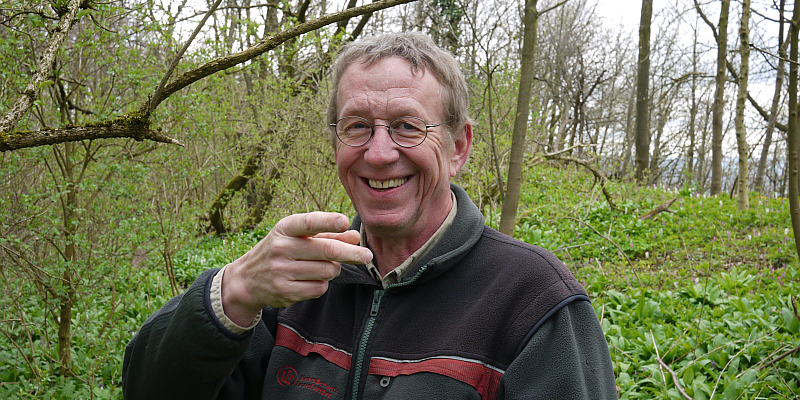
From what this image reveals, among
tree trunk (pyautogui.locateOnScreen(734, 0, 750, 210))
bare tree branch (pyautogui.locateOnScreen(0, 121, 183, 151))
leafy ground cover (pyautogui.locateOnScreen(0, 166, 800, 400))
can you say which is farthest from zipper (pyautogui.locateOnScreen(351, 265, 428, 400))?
tree trunk (pyautogui.locateOnScreen(734, 0, 750, 210))

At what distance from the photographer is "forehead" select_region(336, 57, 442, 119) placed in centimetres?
173

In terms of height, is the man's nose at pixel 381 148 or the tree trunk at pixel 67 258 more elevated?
the man's nose at pixel 381 148

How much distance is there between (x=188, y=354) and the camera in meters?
1.50

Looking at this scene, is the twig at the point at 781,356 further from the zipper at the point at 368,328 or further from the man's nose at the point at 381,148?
the man's nose at the point at 381,148

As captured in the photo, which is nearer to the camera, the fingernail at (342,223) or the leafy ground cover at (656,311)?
the fingernail at (342,223)

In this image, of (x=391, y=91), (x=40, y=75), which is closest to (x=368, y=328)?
(x=391, y=91)

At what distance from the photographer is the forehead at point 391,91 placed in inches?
68.2

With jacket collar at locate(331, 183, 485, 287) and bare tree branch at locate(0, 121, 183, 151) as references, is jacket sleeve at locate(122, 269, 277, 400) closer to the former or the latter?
jacket collar at locate(331, 183, 485, 287)

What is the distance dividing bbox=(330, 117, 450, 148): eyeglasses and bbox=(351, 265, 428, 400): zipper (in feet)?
1.39

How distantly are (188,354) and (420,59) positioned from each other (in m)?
1.15

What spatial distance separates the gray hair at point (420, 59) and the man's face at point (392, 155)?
0.09ft

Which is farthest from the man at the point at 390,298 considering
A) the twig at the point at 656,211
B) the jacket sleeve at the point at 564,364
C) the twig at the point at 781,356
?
the twig at the point at 656,211

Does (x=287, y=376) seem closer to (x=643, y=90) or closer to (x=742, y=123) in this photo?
(x=742, y=123)

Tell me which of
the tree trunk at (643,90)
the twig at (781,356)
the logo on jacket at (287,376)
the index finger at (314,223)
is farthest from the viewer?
the tree trunk at (643,90)
